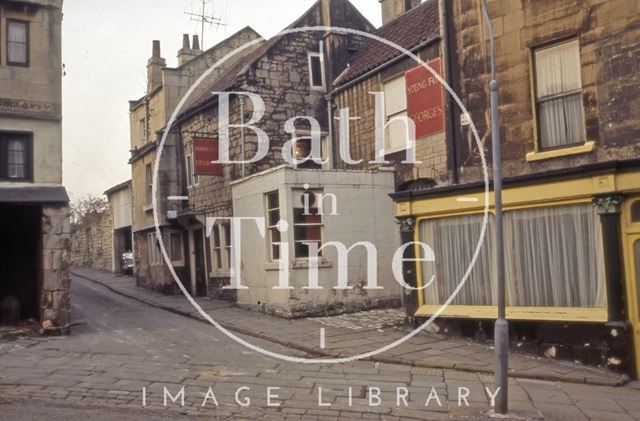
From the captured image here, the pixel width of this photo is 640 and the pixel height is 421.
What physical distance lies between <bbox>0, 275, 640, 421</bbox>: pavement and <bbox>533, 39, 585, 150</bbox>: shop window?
455 cm

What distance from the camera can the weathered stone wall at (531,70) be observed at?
1063cm

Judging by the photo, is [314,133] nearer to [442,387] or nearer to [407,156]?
[407,156]

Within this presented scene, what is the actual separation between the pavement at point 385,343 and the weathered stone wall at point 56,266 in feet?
12.4

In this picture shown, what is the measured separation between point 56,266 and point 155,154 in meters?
11.1

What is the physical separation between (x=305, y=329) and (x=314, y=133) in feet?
26.7

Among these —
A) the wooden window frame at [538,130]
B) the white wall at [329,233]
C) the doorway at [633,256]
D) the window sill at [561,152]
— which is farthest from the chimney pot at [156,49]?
the doorway at [633,256]

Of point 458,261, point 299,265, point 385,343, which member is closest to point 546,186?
point 458,261

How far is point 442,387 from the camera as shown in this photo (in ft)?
31.0

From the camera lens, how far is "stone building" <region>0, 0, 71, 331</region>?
1454 cm

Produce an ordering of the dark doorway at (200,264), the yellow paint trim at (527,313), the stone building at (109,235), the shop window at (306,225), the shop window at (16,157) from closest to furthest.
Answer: the yellow paint trim at (527,313) < the shop window at (16,157) < the shop window at (306,225) < the dark doorway at (200,264) < the stone building at (109,235)

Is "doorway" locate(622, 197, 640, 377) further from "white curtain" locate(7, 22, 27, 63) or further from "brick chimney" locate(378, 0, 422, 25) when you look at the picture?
"white curtain" locate(7, 22, 27, 63)

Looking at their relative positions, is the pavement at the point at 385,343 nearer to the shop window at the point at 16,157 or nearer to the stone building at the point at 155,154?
the shop window at the point at 16,157

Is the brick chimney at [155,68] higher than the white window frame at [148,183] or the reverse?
higher

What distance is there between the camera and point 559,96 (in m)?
11.6
